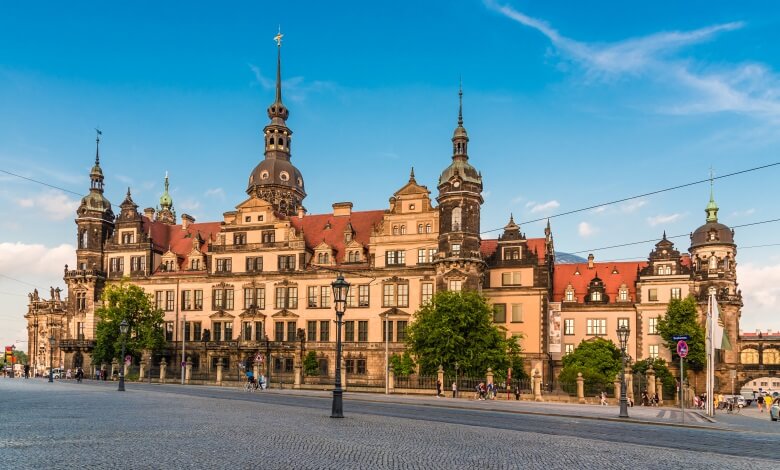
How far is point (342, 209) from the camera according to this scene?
78812 millimetres

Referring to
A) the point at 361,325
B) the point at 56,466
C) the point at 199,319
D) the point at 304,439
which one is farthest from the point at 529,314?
the point at 56,466

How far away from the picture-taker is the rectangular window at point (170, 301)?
7881 cm

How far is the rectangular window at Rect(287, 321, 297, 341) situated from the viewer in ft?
242

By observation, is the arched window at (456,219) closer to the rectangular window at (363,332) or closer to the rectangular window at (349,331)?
the rectangular window at (363,332)

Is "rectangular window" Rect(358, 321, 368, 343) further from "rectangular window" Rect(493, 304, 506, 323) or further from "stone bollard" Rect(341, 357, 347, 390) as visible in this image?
"rectangular window" Rect(493, 304, 506, 323)

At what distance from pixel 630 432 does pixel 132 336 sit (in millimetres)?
56139

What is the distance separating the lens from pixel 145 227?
3265 inches

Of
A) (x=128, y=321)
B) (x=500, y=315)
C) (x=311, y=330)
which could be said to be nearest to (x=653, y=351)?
(x=500, y=315)

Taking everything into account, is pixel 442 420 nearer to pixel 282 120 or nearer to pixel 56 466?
pixel 56 466

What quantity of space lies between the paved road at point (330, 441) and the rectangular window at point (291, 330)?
4320 cm

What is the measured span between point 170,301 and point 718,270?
60.1 metres

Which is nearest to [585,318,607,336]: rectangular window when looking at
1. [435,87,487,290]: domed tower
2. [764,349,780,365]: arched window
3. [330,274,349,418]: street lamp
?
[435,87,487,290]: domed tower

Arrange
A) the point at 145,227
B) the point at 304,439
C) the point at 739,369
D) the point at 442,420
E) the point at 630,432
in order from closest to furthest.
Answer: the point at 304,439 < the point at 630,432 < the point at 442,420 < the point at 739,369 < the point at 145,227

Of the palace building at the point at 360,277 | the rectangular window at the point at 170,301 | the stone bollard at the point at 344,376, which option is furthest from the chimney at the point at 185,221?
the stone bollard at the point at 344,376
